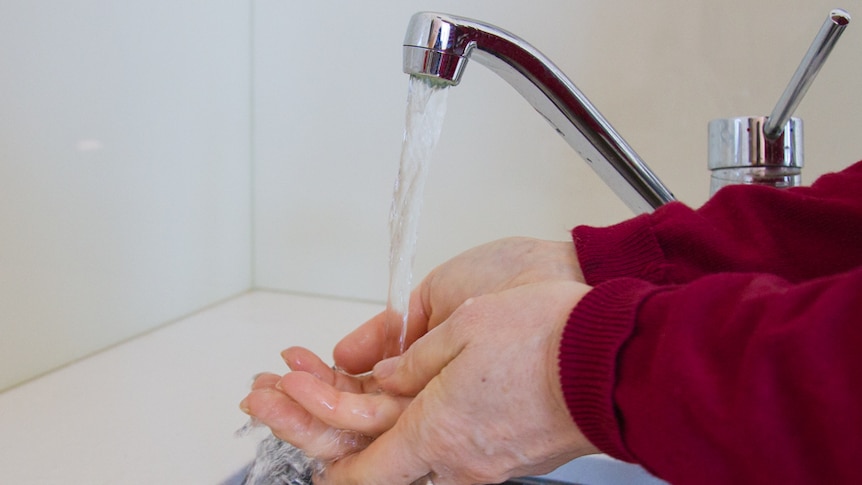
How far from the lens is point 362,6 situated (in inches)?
35.9

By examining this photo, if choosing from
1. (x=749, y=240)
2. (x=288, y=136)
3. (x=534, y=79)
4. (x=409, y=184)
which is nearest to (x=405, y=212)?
(x=409, y=184)

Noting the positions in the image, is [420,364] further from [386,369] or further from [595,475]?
[595,475]

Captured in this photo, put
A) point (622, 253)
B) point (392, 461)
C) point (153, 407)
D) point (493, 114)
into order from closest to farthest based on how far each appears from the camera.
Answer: point (392, 461) < point (622, 253) < point (153, 407) < point (493, 114)

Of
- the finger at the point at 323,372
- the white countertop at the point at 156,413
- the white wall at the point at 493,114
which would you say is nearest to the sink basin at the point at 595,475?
the white countertop at the point at 156,413

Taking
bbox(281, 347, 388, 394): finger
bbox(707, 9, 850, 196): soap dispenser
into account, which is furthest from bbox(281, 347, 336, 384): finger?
bbox(707, 9, 850, 196): soap dispenser

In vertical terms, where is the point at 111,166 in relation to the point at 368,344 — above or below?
above

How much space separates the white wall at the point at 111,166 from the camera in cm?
60

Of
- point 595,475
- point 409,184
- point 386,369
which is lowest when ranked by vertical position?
point 595,475

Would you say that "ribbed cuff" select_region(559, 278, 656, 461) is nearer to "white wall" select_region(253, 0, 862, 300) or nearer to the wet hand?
the wet hand

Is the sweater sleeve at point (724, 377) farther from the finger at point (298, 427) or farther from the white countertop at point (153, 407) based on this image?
the white countertop at point (153, 407)

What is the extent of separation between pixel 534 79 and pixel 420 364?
0.68 feet

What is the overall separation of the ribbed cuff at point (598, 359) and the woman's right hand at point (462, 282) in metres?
0.16

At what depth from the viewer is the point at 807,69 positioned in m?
0.52

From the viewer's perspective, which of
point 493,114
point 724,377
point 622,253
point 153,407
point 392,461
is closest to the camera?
point 724,377
